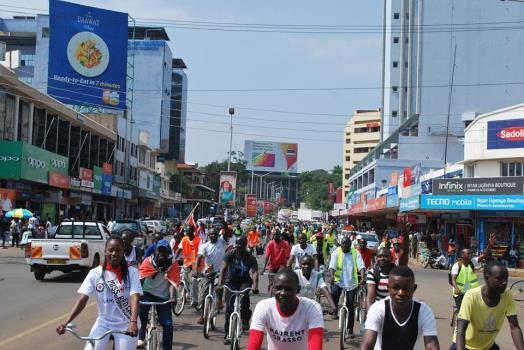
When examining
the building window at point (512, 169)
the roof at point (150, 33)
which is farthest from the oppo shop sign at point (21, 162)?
the roof at point (150, 33)

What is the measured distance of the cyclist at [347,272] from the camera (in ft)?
35.0

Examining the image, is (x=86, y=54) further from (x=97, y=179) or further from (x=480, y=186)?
(x=480, y=186)

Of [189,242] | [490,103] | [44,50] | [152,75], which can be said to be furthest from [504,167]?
[152,75]

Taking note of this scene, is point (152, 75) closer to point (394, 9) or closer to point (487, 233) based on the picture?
point (394, 9)

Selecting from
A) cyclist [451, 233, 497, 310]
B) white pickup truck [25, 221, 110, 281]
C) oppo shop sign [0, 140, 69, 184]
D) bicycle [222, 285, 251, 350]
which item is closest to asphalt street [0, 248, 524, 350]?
white pickup truck [25, 221, 110, 281]

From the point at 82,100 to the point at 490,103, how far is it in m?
40.8

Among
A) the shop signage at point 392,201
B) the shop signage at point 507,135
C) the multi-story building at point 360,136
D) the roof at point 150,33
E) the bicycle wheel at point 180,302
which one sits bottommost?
the bicycle wheel at point 180,302

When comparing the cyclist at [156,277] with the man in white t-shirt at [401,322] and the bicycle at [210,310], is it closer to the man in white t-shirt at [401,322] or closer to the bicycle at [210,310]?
the bicycle at [210,310]

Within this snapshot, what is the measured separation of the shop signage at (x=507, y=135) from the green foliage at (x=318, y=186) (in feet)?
323

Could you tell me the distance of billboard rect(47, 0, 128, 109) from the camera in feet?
145

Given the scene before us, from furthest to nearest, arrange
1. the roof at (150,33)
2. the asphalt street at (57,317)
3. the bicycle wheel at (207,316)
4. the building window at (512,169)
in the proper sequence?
the roof at (150,33) < the building window at (512,169) < the bicycle wheel at (207,316) < the asphalt street at (57,317)

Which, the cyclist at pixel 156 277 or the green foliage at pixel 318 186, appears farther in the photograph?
the green foliage at pixel 318 186

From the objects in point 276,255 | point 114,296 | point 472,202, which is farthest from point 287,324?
point 472,202

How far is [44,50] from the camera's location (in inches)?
2955
